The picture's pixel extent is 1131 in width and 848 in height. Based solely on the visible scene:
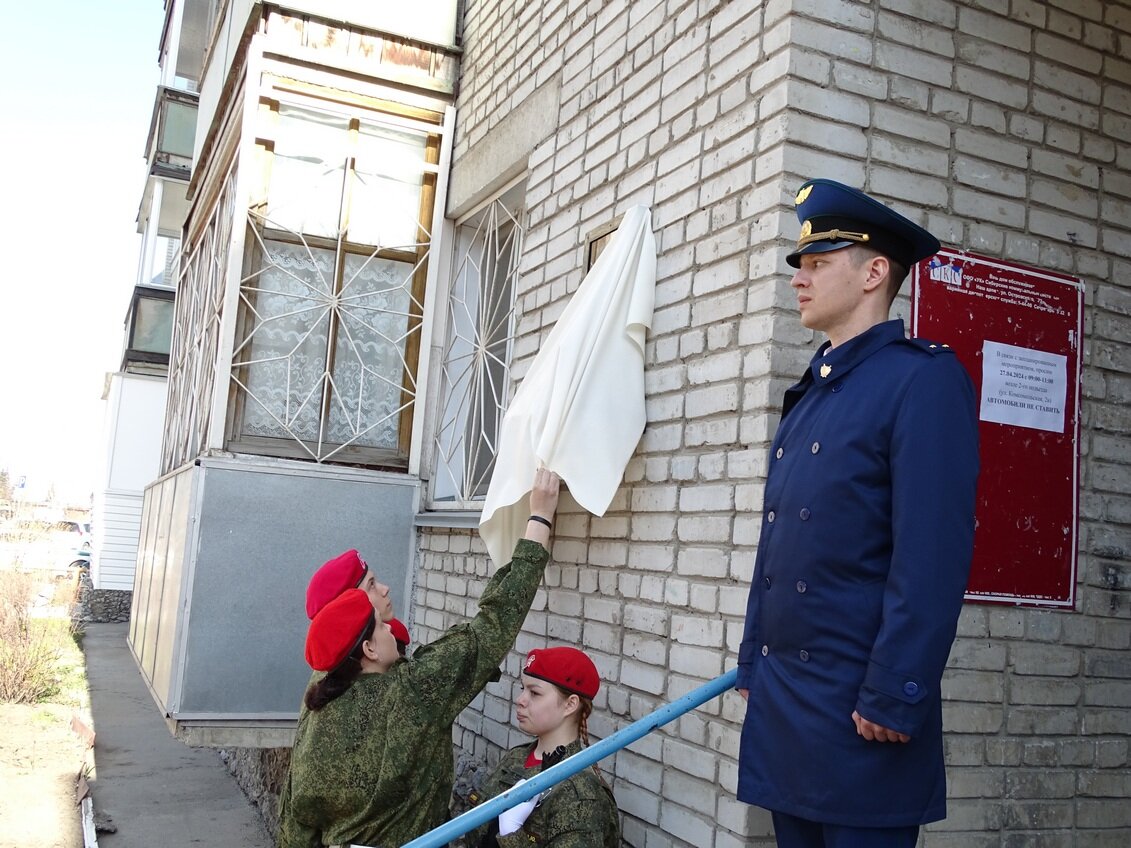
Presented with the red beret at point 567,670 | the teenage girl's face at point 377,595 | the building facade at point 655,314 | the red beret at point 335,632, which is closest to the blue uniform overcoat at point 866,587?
the building facade at point 655,314

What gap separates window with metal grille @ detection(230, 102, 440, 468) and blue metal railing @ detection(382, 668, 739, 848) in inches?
129

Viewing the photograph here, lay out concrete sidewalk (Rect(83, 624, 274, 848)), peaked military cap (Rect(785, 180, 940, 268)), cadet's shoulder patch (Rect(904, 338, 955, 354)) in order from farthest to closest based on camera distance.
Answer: concrete sidewalk (Rect(83, 624, 274, 848)), peaked military cap (Rect(785, 180, 940, 268)), cadet's shoulder patch (Rect(904, 338, 955, 354))

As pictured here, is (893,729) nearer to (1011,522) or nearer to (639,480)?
(1011,522)

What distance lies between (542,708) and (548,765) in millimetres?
163

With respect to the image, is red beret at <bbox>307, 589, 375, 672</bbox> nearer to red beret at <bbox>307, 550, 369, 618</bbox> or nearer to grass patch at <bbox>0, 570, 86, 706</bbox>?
red beret at <bbox>307, 550, 369, 618</bbox>

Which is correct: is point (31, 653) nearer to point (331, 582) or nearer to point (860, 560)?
point (331, 582)

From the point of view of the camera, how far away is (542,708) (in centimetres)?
317

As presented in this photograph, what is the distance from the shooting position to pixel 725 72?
3.13 meters

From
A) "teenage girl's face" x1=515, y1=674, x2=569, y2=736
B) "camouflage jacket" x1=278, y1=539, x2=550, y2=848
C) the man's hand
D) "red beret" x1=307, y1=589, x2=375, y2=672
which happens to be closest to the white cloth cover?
"camouflage jacket" x1=278, y1=539, x2=550, y2=848

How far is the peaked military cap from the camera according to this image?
6.79ft

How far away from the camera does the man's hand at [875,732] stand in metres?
1.73

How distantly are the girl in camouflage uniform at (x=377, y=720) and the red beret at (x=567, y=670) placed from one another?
12 centimetres

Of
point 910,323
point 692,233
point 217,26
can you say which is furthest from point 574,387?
point 217,26

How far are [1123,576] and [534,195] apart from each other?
8.47ft
